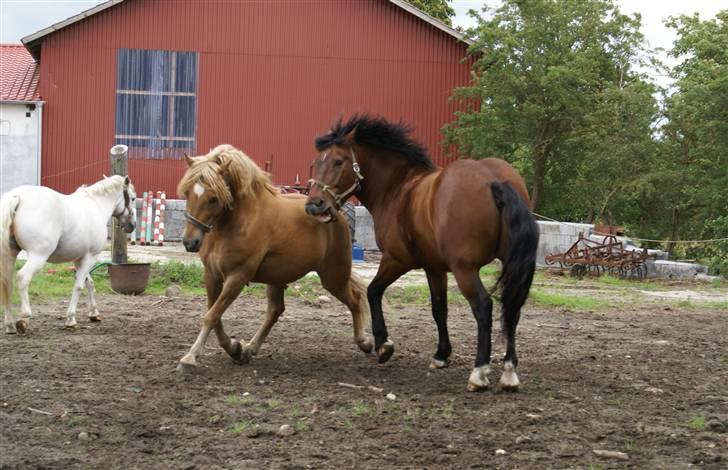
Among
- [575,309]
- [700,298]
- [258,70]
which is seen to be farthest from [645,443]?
[258,70]

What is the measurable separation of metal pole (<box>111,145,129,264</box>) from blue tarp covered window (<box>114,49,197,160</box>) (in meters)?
12.6

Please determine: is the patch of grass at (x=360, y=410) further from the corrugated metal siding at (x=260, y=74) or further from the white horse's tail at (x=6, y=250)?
the corrugated metal siding at (x=260, y=74)

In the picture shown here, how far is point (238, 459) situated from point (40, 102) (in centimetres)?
2242

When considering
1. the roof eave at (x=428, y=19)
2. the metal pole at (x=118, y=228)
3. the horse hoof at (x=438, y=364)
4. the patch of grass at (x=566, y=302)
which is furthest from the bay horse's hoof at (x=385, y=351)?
the roof eave at (x=428, y=19)

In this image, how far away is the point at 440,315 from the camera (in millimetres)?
7582

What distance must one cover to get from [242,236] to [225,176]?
1.56 ft

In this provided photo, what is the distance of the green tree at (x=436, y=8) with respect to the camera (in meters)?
38.5

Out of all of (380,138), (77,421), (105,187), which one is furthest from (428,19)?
(77,421)

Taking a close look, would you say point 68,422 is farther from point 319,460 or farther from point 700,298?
point 700,298

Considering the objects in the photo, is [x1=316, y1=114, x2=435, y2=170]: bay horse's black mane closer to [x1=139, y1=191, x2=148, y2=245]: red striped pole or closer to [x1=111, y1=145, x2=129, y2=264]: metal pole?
[x1=111, y1=145, x2=129, y2=264]: metal pole

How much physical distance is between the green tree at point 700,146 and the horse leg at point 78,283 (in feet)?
46.5

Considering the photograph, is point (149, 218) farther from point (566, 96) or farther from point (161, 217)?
point (566, 96)

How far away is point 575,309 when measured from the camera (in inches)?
498

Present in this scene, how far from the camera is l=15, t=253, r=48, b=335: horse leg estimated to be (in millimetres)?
8727
